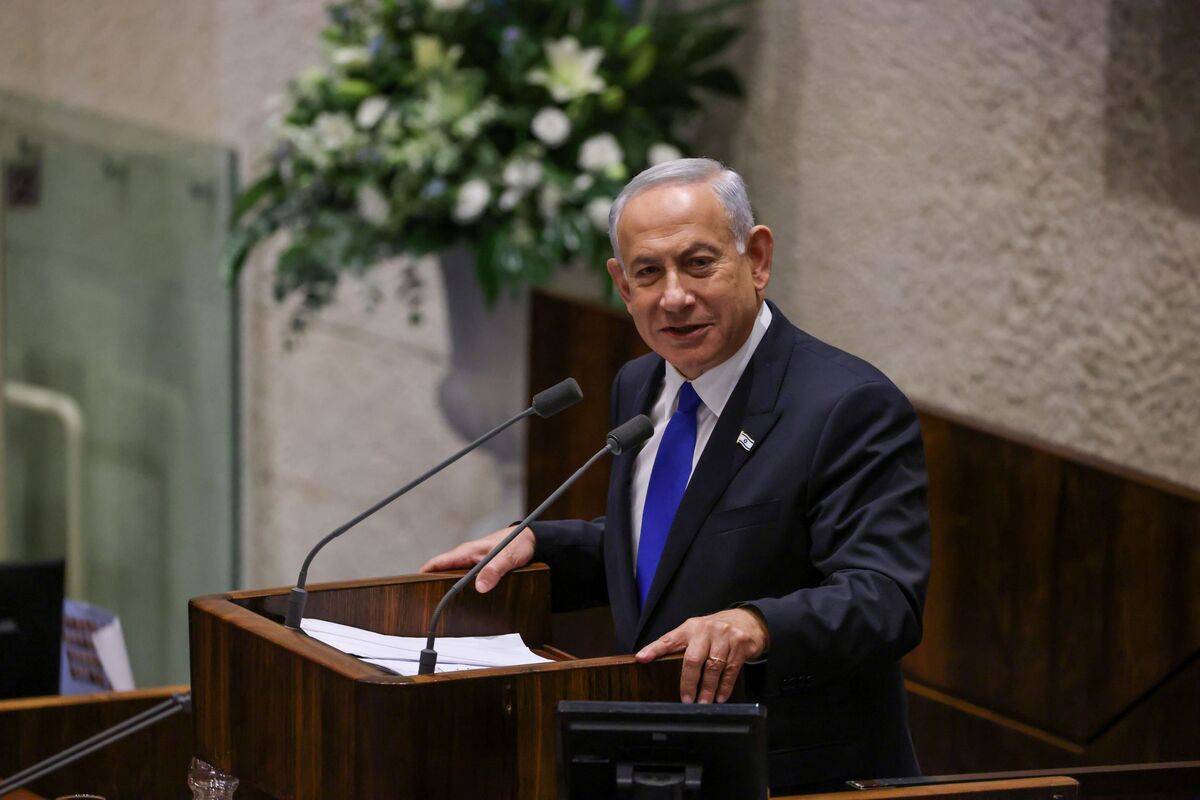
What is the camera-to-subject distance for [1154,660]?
8.31 feet

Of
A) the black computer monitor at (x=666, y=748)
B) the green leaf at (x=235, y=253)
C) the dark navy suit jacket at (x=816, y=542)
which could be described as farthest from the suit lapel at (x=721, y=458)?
the green leaf at (x=235, y=253)

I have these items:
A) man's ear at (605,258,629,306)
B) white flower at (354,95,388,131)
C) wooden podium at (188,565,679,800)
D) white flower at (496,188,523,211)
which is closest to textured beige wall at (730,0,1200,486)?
white flower at (496,188,523,211)

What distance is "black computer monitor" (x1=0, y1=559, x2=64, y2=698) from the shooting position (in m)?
2.52

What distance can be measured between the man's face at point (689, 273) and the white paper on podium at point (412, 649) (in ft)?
1.28

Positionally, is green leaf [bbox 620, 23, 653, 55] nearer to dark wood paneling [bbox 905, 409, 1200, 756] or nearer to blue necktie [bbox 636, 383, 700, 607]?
dark wood paneling [bbox 905, 409, 1200, 756]

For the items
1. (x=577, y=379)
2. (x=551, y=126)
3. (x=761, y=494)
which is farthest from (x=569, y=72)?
(x=761, y=494)

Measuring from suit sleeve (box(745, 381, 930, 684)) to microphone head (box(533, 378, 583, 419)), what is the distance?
0.29 metres

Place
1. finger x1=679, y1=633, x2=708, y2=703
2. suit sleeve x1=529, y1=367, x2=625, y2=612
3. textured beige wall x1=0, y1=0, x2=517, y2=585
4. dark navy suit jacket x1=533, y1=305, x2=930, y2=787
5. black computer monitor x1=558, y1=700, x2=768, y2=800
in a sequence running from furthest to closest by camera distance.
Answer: textured beige wall x1=0, y1=0, x2=517, y2=585
suit sleeve x1=529, y1=367, x2=625, y2=612
dark navy suit jacket x1=533, y1=305, x2=930, y2=787
finger x1=679, y1=633, x2=708, y2=703
black computer monitor x1=558, y1=700, x2=768, y2=800

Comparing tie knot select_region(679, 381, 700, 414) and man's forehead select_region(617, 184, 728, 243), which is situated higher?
man's forehead select_region(617, 184, 728, 243)

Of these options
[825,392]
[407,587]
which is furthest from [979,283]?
[407,587]

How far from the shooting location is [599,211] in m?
3.62

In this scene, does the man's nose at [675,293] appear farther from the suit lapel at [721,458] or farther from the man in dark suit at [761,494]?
the suit lapel at [721,458]

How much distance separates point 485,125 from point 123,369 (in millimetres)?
1613

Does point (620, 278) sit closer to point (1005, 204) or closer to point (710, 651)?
point (710, 651)
